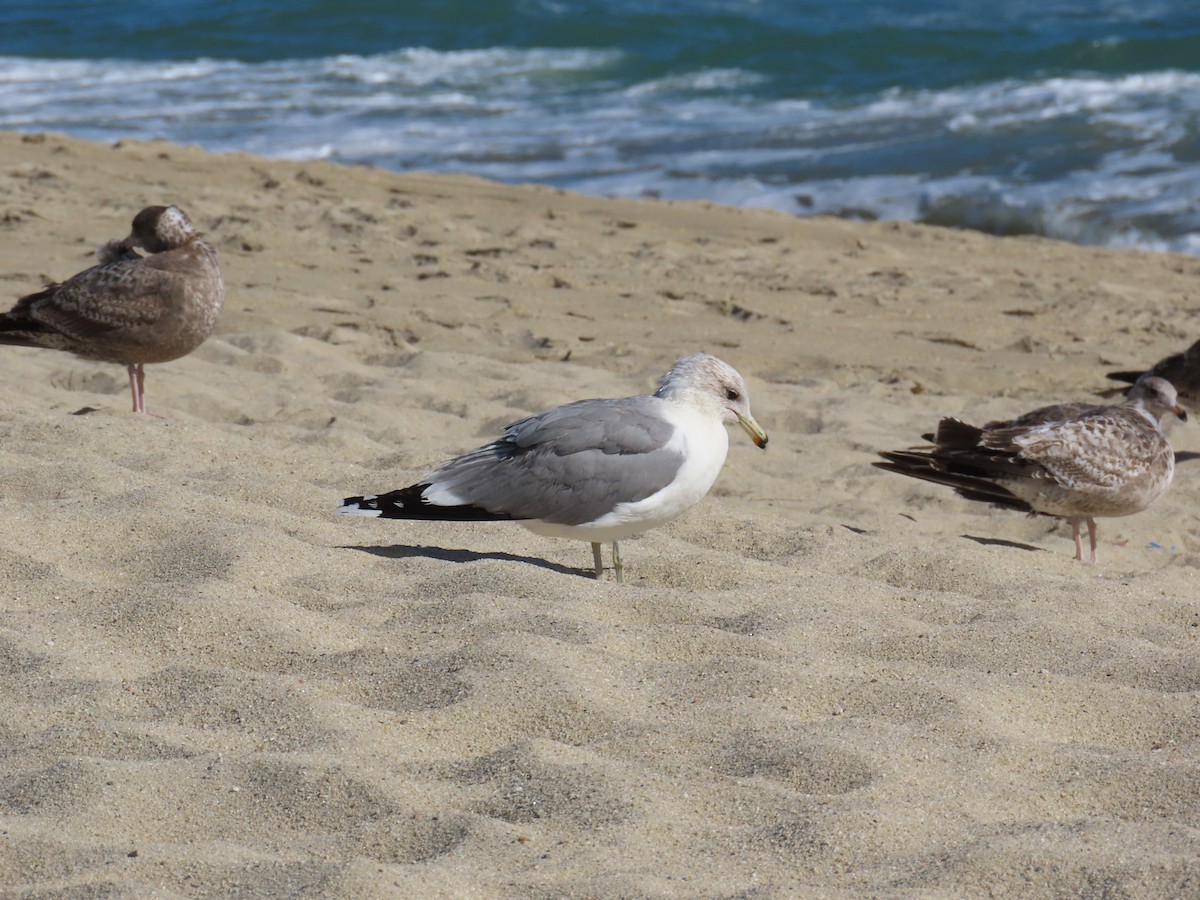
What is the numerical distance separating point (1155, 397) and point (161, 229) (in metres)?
4.54

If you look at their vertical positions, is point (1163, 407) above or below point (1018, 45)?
below

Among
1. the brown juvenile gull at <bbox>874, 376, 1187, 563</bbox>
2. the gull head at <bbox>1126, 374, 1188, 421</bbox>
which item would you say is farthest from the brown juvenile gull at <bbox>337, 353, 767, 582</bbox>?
the gull head at <bbox>1126, 374, 1188, 421</bbox>

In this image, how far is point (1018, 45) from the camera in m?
21.6

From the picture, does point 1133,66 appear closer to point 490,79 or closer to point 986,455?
point 490,79

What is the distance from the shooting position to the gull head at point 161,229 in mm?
6438

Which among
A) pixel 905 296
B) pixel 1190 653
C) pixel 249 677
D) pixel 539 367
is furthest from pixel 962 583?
pixel 905 296

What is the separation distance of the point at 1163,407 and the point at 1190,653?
2.92 metres

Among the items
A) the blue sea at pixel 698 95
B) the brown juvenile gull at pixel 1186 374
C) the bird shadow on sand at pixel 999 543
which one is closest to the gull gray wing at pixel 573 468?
the bird shadow on sand at pixel 999 543

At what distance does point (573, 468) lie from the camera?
4.43 meters

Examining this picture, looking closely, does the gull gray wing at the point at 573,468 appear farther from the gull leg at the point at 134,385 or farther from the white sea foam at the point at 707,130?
the white sea foam at the point at 707,130

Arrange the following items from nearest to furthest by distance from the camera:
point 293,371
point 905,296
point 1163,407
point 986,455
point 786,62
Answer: point 986,455 → point 1163,407 → point 293,371 → point 905,296 → point 786,62

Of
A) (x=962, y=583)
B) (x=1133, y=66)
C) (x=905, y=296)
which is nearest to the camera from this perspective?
(x=962, y=583)

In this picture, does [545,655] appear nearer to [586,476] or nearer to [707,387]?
[586,476]

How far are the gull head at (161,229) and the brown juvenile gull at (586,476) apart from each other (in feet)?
8.49
